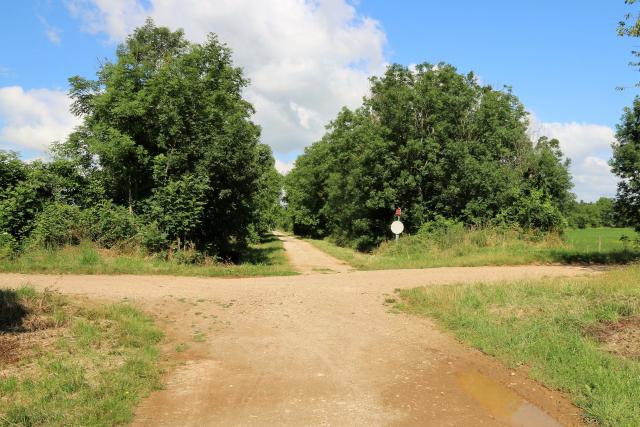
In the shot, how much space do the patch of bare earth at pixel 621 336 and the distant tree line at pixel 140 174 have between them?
14.0 metres

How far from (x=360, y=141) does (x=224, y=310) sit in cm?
2533

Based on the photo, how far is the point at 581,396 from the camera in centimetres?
599

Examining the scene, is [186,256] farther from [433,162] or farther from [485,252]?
[433,162]

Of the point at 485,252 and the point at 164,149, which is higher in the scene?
the point at 164,149

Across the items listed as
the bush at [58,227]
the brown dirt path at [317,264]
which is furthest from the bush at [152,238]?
the brown dirt path at [317,264]

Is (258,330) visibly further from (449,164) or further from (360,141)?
(360,141)

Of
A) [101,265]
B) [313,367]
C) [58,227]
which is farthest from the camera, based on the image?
[58,227]

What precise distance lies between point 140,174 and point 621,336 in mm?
18606

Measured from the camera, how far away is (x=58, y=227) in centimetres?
1755

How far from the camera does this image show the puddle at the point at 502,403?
5461 millimetres

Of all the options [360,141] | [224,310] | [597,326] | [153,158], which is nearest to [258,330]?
[224,310]

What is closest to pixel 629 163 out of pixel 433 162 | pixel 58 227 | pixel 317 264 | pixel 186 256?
pixel 433 162

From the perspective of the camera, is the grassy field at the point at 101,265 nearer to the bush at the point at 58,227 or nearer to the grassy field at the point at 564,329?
the bush at the point at 58,227

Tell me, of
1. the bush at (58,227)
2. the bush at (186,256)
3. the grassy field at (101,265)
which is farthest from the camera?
the bush at (186,256)
